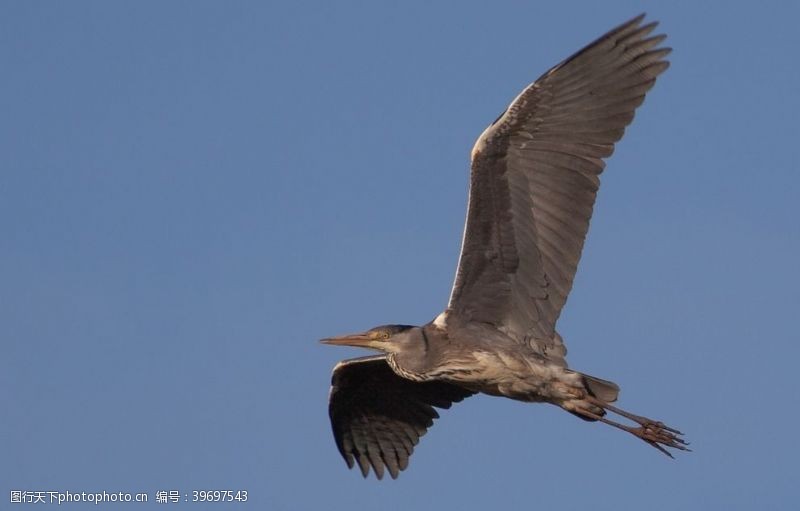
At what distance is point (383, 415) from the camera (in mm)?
15961

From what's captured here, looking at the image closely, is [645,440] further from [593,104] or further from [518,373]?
[593,104]

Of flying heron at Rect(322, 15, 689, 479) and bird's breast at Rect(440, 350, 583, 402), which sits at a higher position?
flying heron at Rect(322, 15, 689, 479)

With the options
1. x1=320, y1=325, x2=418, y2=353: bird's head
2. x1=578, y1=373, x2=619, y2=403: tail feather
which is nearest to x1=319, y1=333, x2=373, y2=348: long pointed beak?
x1=320, y1=325, x2=418, y2=353: bird's head

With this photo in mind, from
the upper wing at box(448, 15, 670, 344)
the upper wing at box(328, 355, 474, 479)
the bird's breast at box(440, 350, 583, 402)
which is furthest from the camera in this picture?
the upper wing at box(328, 355, 474, 479)

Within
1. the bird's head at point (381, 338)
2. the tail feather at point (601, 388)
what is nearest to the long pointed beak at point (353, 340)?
the bird's head at point (381, 338)

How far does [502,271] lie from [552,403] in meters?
1.30

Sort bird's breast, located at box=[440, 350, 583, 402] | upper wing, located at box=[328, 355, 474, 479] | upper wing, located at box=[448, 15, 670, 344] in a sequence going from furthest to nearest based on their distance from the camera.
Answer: upper wing, located at box=[328, 355, 474, 479]
bird's breast, located at box=[440, 350, 583, 402]
upper wing, located at box=[448, 15, 670, 344]

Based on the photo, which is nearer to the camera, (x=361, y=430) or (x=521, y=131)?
(x=521, y=131)

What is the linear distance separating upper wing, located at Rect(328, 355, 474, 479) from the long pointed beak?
109cm

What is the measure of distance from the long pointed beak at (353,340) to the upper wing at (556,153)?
52.9 inches

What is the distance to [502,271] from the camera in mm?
13562

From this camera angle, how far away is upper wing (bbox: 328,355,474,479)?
623 inches

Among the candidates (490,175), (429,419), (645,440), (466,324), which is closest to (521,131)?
(490,175)

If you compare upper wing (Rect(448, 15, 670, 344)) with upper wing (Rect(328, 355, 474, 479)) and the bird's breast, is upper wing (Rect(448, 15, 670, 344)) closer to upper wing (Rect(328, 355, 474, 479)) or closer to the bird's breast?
the bird's breast
